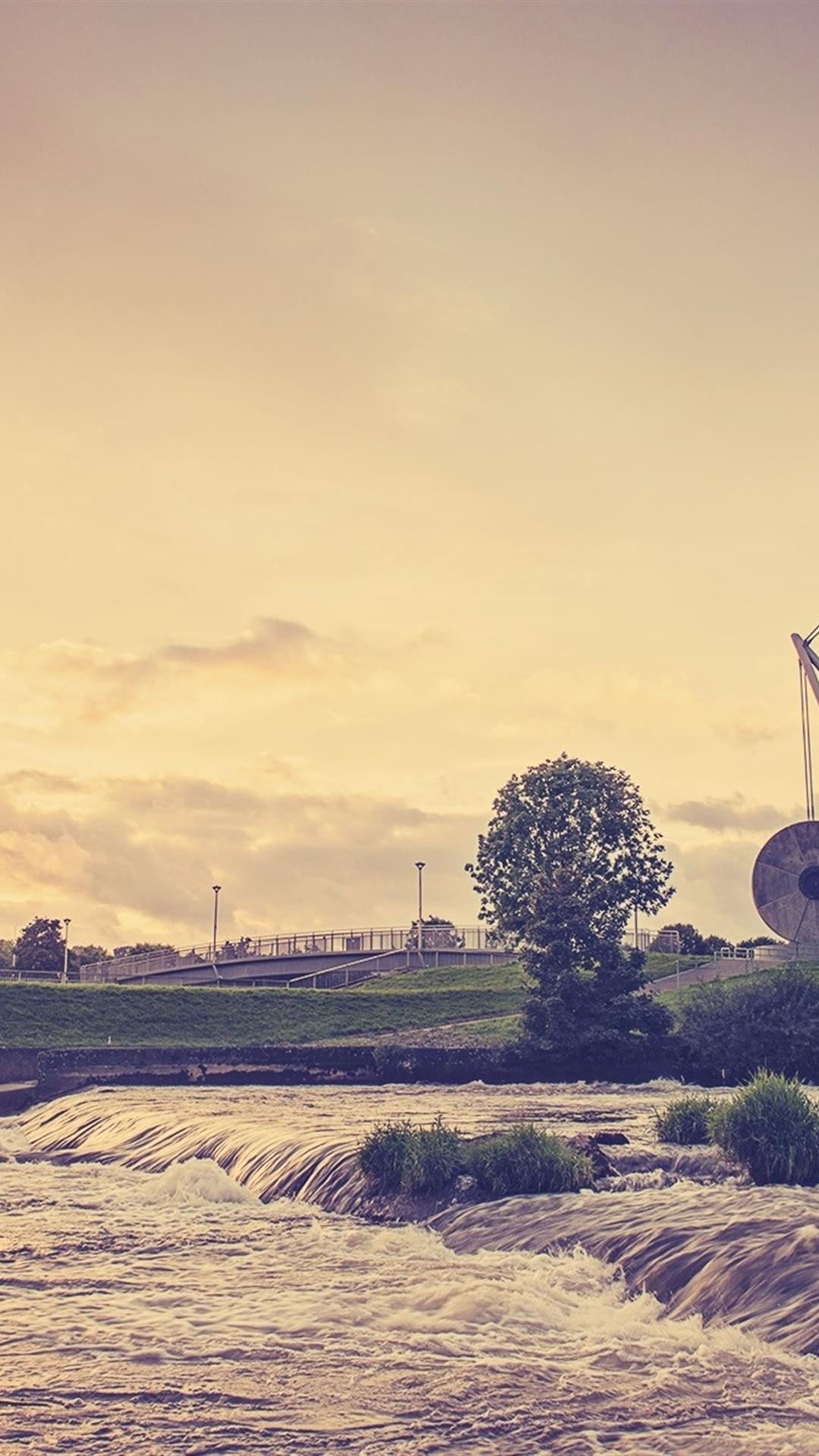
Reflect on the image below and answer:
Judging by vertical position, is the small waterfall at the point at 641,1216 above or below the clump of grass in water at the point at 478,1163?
below

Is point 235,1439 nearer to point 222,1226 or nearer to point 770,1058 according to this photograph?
point 222,1226

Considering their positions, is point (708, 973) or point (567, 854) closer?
point (567, 854)

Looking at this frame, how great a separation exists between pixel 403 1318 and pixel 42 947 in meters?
121

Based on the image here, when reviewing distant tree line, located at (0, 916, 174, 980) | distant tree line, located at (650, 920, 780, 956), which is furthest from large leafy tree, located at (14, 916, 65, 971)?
distant tree line, located at (650, 920, 780, 956)

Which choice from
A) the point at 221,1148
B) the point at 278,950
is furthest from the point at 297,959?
the point at 221,1148

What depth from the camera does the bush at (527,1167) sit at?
22.1 m

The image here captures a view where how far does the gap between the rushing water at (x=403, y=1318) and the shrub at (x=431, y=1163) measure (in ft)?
3.71

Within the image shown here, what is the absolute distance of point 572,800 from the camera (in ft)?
212

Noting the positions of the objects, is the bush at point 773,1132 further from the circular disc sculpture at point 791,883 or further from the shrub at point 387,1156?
the circular disc sculpture at point 791,883

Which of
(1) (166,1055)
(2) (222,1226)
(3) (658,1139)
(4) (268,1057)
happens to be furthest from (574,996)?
(2) (222,1226)

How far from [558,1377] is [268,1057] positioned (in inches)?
1596

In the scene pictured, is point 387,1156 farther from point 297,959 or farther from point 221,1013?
point 297,959

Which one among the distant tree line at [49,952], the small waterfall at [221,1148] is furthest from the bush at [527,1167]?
the distant tree line at [49,952]

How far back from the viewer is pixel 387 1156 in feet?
76.0
